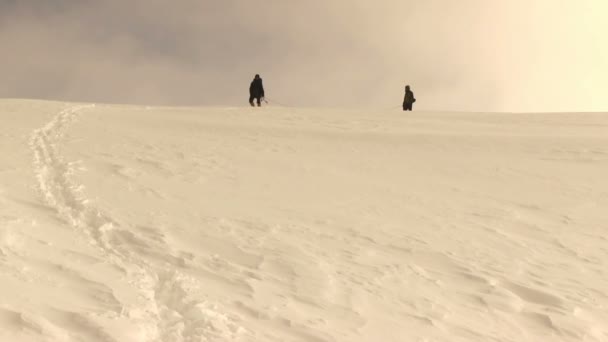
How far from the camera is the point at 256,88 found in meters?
18.4

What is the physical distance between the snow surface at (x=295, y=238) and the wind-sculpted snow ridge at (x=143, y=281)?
0.01m

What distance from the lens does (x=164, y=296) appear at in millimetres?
3951

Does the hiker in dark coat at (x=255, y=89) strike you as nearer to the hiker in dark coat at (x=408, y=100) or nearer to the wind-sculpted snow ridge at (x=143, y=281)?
the hiker in dark coat at (x=408, y=100)

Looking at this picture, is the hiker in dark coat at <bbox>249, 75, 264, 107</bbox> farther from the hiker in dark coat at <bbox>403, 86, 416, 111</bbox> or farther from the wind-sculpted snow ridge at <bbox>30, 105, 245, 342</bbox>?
the wind-sculpted snow ridge at <bbox>30, 105, 245, 342</bbox>

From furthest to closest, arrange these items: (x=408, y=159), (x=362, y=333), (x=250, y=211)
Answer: (x=408, y=159) → (x=250, y=211) → (x=362, y=333)

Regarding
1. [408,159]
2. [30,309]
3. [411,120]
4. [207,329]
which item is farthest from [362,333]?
[411,120]

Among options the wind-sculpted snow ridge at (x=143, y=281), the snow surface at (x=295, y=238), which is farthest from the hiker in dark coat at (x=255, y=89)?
the wind-sculpted snow ridge at (x=143, y=281)

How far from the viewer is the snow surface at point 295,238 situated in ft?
12.5

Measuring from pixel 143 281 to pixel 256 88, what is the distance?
47.6ft

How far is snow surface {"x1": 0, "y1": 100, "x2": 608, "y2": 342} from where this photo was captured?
3.81 metres

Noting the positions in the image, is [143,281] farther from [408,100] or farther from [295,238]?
[408,100]

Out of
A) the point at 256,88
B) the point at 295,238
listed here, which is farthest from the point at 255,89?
the point at 295,238

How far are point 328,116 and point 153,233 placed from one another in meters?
10.2

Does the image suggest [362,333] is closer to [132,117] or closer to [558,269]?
[558,269]
